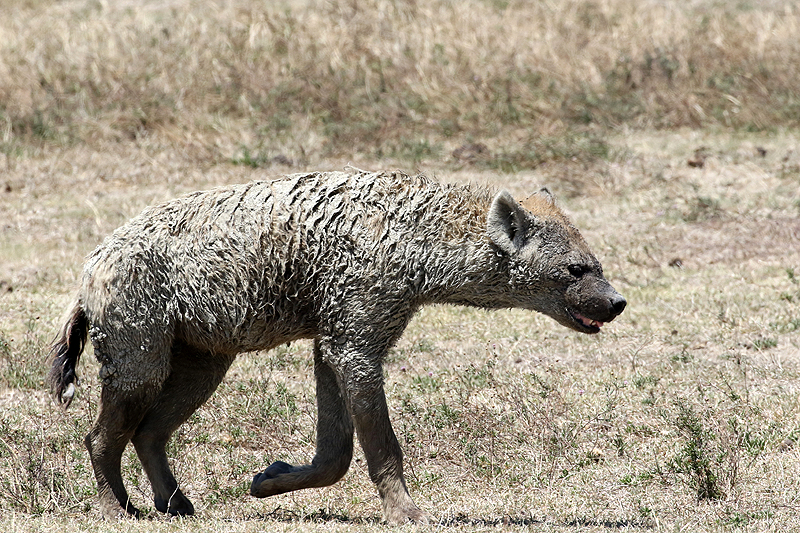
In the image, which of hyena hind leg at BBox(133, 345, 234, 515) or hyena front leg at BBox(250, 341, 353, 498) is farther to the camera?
hyena hind leg at BBox(133, 345, 234, 515)

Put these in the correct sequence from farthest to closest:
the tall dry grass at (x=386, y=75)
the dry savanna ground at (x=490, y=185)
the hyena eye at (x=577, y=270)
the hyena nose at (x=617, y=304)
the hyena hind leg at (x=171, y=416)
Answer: the tall dry grass at (x=386, y=75)
the dry savanna ground at (x=490, y=185)
the hyena hind leg at (x=171, y=416)
the hyena eye at (x=577, y=270)
the hyena nose at (x=617, y=304)

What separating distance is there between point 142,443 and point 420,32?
11761 mm

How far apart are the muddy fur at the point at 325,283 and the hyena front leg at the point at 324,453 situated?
1 cm

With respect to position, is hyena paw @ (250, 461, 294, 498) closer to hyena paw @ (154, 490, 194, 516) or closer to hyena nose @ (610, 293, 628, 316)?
hyena paw @ (154, 490, 194, 516)

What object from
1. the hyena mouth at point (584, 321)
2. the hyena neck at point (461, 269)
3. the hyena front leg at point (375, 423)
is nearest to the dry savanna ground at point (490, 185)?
the hyena front leg at point (375, 423)

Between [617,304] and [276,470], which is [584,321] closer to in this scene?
[617,304]

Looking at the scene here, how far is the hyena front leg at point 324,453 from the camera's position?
18.4 ft

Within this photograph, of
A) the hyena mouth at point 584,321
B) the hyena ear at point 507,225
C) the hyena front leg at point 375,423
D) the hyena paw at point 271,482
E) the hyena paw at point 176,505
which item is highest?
the hyena ear at point 507,225

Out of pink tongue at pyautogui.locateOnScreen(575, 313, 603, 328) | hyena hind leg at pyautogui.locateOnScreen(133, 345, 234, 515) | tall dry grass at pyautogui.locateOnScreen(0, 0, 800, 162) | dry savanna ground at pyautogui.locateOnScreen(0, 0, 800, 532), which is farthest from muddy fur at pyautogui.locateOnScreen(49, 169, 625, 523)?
tall dry grass at pyautogui.locateOnScreen(0, 0, 800, 162)

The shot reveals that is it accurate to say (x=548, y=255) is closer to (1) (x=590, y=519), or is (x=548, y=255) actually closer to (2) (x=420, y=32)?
(1) (x=590, y=519)

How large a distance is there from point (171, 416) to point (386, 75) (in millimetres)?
10409

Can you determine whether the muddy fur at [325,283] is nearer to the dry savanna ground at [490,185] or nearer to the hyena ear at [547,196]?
the hyena ear at [547,196]

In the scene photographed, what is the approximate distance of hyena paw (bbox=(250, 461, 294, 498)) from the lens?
18.4 feet

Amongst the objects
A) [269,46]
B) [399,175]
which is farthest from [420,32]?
[399,175]
